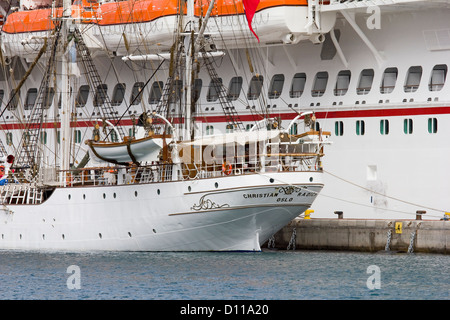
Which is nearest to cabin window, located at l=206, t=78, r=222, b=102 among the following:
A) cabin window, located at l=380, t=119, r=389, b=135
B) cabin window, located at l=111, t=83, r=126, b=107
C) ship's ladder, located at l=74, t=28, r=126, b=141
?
ship's ladder, located at l=74, t=28, r=126, b=141

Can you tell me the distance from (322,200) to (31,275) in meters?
14.5

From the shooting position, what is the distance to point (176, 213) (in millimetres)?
48094

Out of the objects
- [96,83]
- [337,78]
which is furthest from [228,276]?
[96,83]

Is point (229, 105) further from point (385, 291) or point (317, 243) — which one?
point (385, 291)

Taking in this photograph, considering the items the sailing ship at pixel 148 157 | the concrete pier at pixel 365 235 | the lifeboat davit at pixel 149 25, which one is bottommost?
the concrete pier at pixel 365 235

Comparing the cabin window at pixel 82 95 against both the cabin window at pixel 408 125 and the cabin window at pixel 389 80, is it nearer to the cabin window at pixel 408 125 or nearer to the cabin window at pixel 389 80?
the cabin window at pixel 389 80

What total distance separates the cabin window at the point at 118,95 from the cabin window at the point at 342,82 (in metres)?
11.8

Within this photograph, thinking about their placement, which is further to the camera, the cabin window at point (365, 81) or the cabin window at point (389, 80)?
the cabin window at point (365, 81)

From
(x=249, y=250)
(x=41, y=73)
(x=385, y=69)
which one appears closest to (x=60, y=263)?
(x=249, y=250)

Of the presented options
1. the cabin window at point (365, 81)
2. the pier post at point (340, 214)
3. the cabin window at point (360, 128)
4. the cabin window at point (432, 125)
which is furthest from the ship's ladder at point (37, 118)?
the cabin window at point (432, 125)

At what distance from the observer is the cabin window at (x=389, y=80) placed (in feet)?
167

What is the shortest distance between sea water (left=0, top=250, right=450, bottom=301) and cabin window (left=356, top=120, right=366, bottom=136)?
5.50 m

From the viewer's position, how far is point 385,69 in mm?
51375

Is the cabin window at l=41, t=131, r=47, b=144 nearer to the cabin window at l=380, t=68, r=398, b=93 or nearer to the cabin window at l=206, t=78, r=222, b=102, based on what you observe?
the cabin window at l=206, t=78, r=222, b=102
